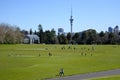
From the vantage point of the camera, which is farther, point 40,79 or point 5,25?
point 5,25

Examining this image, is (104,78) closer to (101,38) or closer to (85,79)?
(85,79)

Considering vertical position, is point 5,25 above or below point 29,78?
above

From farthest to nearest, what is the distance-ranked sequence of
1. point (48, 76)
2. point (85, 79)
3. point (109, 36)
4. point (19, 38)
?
1. point (109, 36)
2. point (19, 38)
3. point (48, 76)
4. point (85, 79)

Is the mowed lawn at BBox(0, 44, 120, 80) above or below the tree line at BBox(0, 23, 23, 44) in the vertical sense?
below

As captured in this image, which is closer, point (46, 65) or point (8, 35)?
point (46, 65)

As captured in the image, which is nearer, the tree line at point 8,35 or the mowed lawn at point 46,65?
the mowed lawn at point 46,65

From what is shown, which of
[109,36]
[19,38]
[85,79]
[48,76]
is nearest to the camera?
[85,79]

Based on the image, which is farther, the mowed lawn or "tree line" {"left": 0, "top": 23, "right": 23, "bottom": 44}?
"tree line" {"left": 0, "top": 23, "right": 23, "bottom": 44}

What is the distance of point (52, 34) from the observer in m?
195

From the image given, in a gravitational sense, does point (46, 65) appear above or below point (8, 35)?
below

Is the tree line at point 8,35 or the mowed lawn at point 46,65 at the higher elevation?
the tree line at point 8,35

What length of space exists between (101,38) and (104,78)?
543ft

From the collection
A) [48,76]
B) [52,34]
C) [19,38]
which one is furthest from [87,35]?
[48,76]

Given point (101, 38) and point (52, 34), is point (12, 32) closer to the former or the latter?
point (52, 34)
